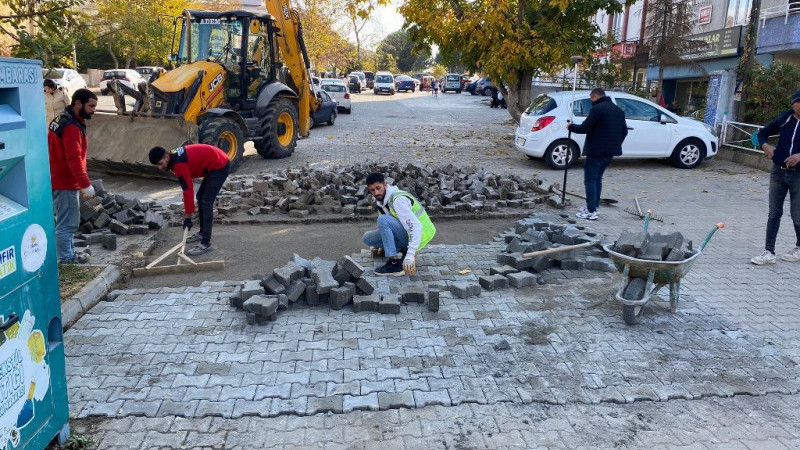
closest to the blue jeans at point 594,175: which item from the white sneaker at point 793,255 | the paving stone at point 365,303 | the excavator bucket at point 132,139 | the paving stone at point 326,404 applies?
the white sneaker at point 793,255

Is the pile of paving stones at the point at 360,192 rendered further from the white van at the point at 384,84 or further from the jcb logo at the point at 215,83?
the white van at the point at 384,84

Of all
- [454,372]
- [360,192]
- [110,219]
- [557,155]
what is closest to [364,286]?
[454,372]

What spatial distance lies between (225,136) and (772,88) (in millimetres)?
Result: 14162

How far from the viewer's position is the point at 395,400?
13.2ft

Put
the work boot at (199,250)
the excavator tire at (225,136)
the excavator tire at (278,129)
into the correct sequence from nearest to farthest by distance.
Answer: the work boot at (199,250)
the excavator tire at (225,136)
the excavator tire at (278,129)

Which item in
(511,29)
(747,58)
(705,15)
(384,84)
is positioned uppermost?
(705,15)

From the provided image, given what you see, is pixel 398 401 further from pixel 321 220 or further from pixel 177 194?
pixel 177 194

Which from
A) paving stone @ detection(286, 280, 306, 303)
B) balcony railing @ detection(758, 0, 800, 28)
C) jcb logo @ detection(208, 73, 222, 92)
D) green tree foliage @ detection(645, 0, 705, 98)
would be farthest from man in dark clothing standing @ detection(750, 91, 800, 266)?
green tree foliage @ detection(645, 0, 705, 98)

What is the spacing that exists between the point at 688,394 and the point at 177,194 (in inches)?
350

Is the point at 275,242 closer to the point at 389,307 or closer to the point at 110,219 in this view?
the point at 110,219

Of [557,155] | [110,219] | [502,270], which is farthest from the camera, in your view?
[557,155]

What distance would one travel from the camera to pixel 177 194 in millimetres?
10500

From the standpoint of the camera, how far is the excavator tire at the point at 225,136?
37.8 feet

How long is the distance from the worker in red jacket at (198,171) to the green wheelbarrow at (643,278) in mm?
4439
